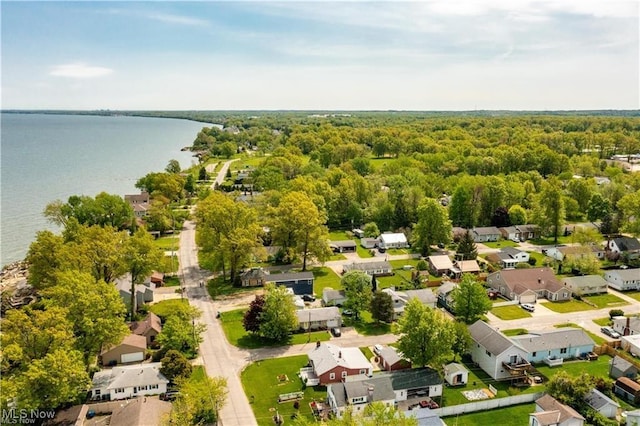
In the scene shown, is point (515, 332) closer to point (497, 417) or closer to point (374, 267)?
point (497, 417)

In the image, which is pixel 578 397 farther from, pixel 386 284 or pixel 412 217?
pixel 412 217

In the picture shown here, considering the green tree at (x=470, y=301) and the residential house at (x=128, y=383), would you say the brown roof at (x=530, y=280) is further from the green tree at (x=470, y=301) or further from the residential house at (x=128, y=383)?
the residential house at (x=128, y=383)

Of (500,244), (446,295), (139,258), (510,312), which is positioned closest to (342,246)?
(446,295)

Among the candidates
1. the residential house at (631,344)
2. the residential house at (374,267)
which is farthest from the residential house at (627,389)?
the residential house at (374,267)

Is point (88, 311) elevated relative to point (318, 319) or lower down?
elevated

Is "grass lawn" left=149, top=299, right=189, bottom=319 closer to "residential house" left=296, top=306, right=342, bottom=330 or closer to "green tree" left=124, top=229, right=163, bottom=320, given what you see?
"green tree" left=124, top=229, right=163, bottom=320

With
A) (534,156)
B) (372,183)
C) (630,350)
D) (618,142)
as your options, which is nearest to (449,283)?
(630,350)

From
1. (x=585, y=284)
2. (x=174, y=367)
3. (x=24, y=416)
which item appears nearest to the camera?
(x=24, y=416)
